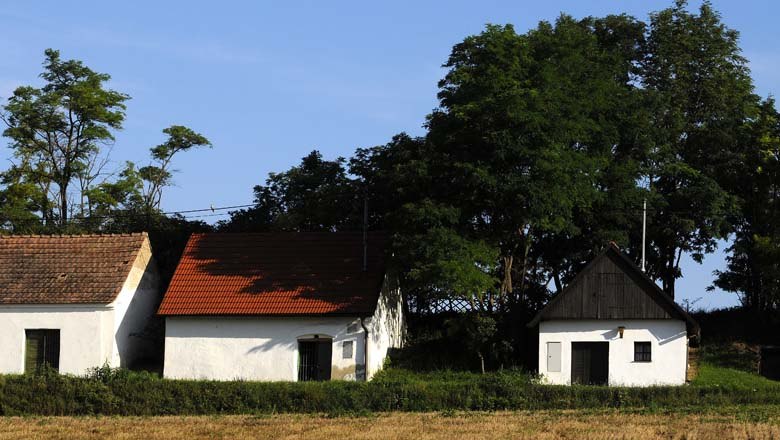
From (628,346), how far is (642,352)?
0.51 meters

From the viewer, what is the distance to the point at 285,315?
45.4 m

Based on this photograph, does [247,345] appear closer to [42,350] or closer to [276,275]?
[276,275]

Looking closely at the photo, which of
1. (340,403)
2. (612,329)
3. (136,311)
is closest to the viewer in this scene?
(340,403)

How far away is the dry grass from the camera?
102 feet

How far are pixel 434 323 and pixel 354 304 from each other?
6749 millimetres

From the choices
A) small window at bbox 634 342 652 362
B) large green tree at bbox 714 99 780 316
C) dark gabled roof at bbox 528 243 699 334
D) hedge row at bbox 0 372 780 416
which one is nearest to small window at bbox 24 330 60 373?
hedge row at bbox 0 372 780 416

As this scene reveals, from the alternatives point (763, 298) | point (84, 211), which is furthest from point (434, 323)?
point (84, 211)

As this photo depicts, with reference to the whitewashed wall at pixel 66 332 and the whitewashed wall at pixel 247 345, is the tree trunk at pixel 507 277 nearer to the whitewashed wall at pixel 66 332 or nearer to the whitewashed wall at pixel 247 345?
the whitewashed wall at pixel 247 345

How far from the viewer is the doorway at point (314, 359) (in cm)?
4519

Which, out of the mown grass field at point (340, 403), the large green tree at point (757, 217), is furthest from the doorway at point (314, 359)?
the large green tree at point (757, 217)

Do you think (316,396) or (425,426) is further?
(316,396)

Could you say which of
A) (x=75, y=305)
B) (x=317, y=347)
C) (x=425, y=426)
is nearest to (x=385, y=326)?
(x=317, y=347)

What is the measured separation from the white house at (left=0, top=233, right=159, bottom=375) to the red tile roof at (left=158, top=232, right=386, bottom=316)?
1616mm

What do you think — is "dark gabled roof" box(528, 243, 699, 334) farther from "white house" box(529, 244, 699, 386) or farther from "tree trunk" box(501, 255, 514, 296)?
"tree trunk" box(501, 255, 514, 296)
